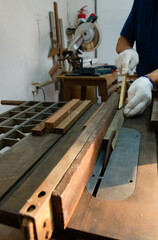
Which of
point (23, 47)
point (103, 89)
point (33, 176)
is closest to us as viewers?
Result: point (33, 176)

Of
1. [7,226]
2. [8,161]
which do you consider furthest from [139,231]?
[8,161]

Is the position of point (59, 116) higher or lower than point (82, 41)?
lower

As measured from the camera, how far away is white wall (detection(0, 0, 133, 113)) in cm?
234

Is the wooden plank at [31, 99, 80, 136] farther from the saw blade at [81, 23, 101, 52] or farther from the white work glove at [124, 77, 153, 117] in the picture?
the saw blade at [81, 23, 101, 52]

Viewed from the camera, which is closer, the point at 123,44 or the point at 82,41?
the point at 123,44

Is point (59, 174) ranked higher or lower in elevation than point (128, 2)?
lower

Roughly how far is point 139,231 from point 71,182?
0.68 feet

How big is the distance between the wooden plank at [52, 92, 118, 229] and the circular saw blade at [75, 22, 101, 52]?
2.24m

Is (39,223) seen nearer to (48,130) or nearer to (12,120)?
(48,130)

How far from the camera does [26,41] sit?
273 centimetres

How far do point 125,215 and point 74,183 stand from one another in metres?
0.16

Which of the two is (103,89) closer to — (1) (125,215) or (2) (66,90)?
(2) (66,90)

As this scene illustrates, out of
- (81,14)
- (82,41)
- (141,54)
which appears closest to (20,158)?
(141,54)

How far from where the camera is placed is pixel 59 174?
0.57 meters
